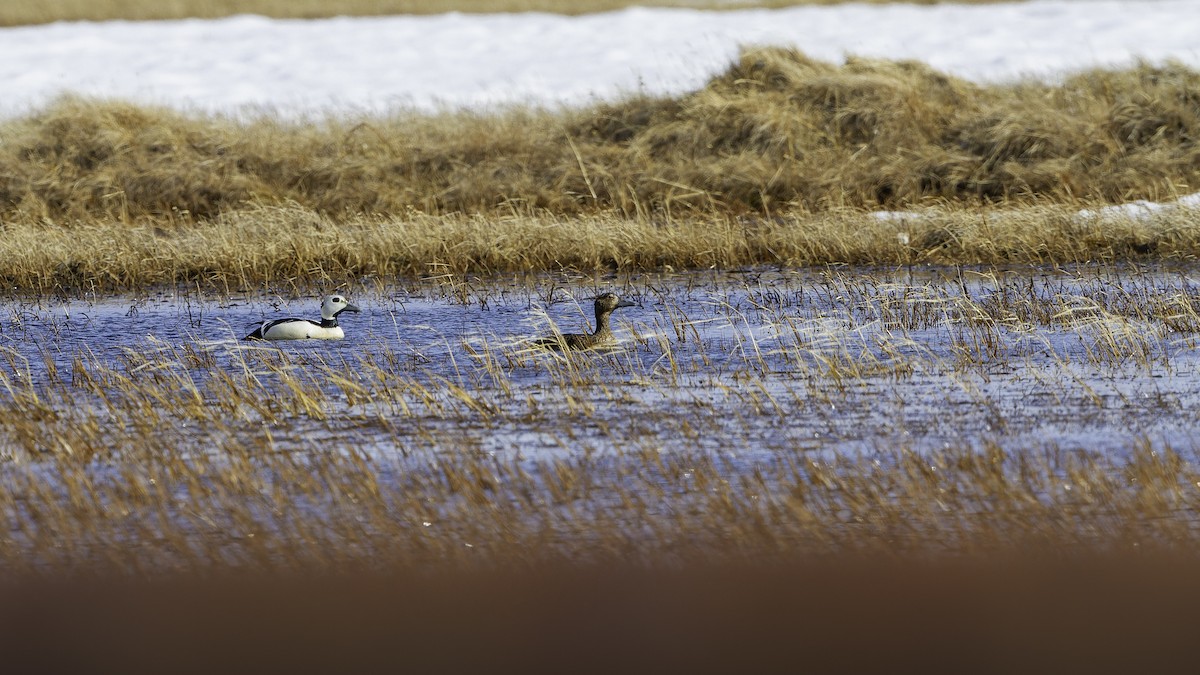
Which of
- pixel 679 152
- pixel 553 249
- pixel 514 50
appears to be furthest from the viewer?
pixel 514 50

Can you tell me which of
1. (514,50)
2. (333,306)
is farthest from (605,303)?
(514,50)

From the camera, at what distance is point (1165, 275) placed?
13.4 metres

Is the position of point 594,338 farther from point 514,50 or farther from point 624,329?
point 514,50

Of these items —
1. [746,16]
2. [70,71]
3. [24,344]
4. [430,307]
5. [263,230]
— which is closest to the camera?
[24,344]

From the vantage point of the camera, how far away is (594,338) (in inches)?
399

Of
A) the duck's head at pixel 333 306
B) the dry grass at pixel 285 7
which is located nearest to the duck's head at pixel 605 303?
the duck's head at pixel 333 306

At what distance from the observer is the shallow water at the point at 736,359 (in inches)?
296

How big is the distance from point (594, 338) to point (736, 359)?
102 centimetres

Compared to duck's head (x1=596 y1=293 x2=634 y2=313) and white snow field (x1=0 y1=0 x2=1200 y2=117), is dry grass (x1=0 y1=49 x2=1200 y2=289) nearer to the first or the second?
white snow field (x1=0 y1=0 x2=1200 y2=117)

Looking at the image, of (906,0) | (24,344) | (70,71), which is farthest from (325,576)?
(906,0)

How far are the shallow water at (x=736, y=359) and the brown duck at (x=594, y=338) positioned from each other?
0.50ft

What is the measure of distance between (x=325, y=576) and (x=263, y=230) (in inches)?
434

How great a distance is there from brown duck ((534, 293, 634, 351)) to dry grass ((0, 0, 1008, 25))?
2017 cm

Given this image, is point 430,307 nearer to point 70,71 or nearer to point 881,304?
point 881,304
